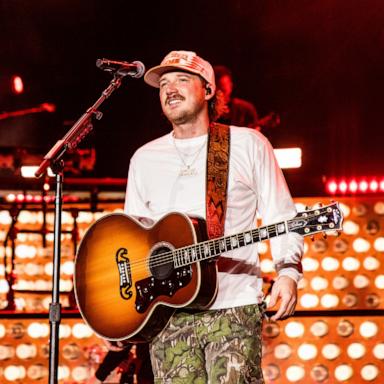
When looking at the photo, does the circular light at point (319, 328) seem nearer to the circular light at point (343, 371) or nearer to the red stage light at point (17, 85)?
the circular light at point (343, 371)

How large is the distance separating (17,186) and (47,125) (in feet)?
11.4

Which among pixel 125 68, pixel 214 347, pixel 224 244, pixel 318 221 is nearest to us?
pixel 318 221

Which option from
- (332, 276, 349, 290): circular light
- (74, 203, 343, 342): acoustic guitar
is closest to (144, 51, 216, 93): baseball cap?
(74, 203, 343, 342): acoustic guitar

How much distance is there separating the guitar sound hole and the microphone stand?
0.49 metres

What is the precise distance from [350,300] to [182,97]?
132 inches

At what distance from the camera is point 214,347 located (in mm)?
3160

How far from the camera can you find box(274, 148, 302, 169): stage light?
23.4 feet

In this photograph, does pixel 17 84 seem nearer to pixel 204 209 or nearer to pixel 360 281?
pixel 360 281

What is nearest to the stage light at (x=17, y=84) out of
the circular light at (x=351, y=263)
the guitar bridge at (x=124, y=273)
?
the circular light at (x=351, y=263)

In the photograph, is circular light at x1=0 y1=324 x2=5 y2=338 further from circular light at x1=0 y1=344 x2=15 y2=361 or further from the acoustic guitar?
the acoustic guitar

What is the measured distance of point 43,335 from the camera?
6.26 meters

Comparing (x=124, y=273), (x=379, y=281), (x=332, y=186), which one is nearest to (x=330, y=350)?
(x=379, y=281)

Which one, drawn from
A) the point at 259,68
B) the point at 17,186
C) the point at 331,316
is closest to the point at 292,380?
the point at 331,316

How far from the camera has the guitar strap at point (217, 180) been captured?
3.23 metres
